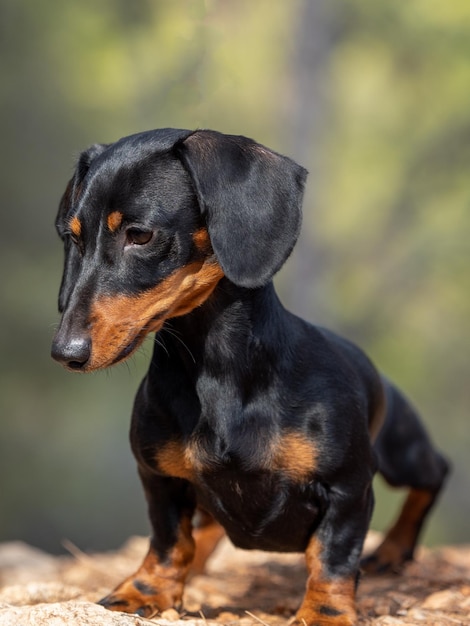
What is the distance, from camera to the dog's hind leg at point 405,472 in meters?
6.52

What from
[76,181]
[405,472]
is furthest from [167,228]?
[405,472]

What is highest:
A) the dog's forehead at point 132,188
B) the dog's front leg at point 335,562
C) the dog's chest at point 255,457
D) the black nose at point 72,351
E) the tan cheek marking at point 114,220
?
the dog's forehead at point 132,188

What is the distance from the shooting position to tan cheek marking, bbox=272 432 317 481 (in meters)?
4.52

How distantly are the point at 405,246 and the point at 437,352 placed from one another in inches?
107

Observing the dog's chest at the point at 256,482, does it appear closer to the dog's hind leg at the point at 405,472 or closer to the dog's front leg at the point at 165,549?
the dog's front leg at the point at 165,549

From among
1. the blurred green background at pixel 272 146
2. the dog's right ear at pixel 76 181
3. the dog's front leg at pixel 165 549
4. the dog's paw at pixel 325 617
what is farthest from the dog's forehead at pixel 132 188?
the blurred green background at pixel 272 146

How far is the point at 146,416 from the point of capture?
15.6ft

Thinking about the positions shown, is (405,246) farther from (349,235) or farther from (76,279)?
(76,279)

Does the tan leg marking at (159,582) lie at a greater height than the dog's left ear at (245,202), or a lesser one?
lesser

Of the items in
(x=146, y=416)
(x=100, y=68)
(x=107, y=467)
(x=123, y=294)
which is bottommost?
(x=107, y=467)

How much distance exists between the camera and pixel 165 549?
4945 millimetres

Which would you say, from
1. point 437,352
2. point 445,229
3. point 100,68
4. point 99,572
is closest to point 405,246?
point 445,229

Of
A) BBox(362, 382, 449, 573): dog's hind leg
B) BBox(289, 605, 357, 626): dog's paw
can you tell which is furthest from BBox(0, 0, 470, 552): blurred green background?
BBox(289, 605, 357, 626): dog's paw

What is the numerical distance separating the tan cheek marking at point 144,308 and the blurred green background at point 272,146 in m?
11.2
